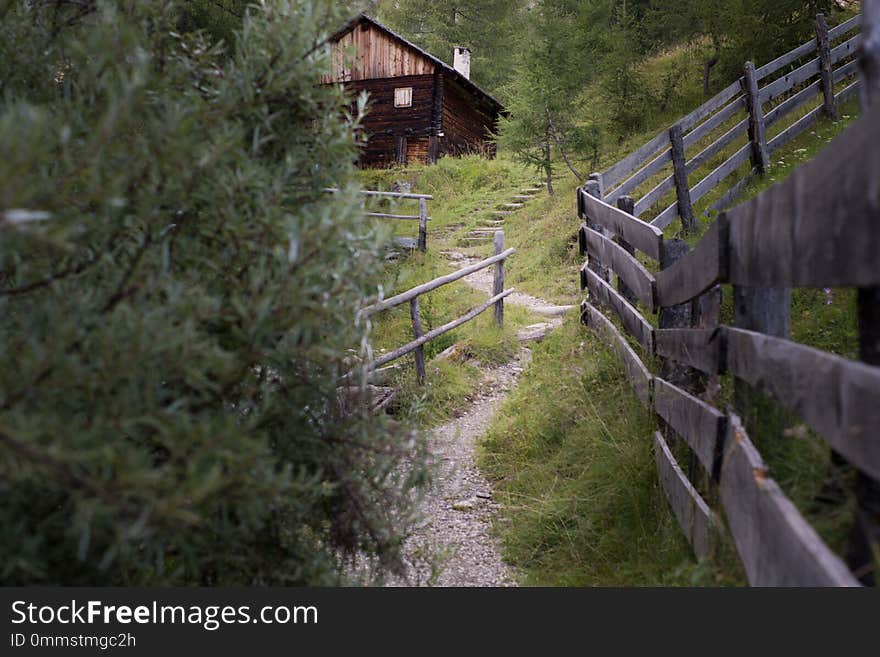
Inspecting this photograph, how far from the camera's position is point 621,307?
5.34m

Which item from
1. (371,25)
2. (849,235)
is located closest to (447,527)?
(849,235)

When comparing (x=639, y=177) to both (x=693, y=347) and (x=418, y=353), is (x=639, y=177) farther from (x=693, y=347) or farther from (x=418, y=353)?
(x=693, y=347)

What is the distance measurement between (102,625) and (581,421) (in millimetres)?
3627

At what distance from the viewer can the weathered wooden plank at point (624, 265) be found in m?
4.16

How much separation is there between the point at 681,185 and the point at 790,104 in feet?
9.79

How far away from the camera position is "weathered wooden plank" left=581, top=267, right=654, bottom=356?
14.5 feet

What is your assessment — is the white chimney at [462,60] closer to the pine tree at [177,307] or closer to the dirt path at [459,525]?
the dirt path at [459,525]

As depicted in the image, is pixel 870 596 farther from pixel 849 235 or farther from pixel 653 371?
pixel 653 371

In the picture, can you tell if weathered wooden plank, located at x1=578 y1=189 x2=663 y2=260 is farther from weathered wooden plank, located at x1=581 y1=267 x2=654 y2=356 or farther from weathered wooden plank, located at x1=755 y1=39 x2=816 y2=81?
weathered wooden plank, located at x1=755 y1=39 x2=816 y2=81

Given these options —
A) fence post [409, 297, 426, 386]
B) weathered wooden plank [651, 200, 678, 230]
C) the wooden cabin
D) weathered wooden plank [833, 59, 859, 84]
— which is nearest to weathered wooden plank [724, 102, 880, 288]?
fence post [409, 297, 426, 386]

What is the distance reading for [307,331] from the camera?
1.97m

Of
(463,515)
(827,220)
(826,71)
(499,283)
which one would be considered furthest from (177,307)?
(826,71)

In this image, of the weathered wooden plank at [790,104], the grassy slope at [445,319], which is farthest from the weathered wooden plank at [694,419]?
the weathered wooden plank at [790,104]

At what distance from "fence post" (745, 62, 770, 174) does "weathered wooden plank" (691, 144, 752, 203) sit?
11cm
